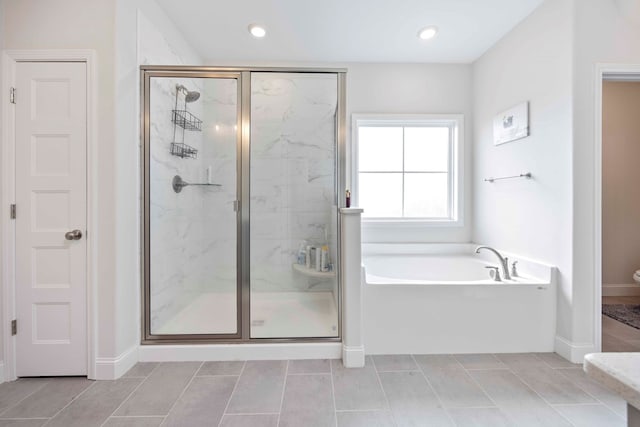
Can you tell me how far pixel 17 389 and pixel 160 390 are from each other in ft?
2.73

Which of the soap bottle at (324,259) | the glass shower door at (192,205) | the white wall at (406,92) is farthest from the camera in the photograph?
the white wall at (406,92)

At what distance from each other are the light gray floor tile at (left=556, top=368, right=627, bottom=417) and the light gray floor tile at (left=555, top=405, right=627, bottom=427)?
0.05 metres

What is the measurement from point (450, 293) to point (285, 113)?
6.87 ft

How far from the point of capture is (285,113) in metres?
2.94

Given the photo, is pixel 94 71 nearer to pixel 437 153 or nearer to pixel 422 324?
pixel 422 324

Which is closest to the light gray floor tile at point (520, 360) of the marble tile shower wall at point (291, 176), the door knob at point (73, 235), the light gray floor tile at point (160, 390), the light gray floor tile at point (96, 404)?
the marble tile shower wall at point (291, 176)

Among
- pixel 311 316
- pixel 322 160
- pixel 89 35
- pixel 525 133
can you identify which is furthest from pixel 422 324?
pixel 89 35

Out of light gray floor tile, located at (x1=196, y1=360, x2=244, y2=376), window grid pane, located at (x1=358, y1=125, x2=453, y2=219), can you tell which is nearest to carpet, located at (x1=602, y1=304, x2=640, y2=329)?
window grid pane, located at (x1=358, y1=125, x2=453, y2=219)

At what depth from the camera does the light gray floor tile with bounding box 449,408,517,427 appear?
4.96 ft

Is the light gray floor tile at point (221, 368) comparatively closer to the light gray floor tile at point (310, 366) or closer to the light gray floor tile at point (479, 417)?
the light gray floor tile at point (310, 366)

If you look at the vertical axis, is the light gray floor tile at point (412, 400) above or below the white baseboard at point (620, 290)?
below

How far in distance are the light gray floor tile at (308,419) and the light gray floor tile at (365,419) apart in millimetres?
47

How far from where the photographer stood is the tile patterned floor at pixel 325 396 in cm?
155

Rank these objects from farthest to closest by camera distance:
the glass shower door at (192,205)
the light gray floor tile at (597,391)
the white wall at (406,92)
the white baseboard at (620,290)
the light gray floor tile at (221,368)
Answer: the white baseboard at (620,290)
the white wall at (406,92)
the glass shower door at (192,205)
the light gray floor tile at (221,368)
the light gray floor tile at (597,391)
